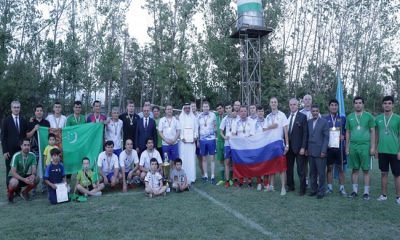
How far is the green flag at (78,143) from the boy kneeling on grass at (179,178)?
1.91m

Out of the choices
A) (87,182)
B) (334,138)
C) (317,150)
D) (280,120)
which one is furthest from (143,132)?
(334,138)

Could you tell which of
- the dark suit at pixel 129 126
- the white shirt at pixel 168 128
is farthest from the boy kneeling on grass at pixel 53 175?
the white shirt at pixel 168 128

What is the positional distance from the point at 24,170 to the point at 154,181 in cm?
275

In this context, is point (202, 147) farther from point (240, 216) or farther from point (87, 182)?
point (240, 216)

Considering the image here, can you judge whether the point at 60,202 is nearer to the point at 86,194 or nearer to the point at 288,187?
the point at 86,194

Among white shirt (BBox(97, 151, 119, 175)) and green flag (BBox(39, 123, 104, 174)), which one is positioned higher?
green flag (BBox(39, 123, 104, 174))

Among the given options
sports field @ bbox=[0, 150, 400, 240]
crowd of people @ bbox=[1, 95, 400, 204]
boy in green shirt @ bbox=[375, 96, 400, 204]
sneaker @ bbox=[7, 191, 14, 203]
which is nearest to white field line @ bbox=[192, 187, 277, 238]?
sports field @ bbox=[0, 150, 400, 240]

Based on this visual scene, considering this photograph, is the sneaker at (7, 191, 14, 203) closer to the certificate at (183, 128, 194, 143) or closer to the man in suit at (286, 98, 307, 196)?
the certificate at (183, 128, 194, 143)

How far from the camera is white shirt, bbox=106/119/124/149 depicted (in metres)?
8.52

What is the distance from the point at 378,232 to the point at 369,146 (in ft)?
7.83

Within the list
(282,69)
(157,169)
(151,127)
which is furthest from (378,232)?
(282,69)

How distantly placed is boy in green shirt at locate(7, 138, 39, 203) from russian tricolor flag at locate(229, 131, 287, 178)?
4484 millimetres

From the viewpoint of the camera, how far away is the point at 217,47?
90.9 feet

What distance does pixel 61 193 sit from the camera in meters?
7.00
